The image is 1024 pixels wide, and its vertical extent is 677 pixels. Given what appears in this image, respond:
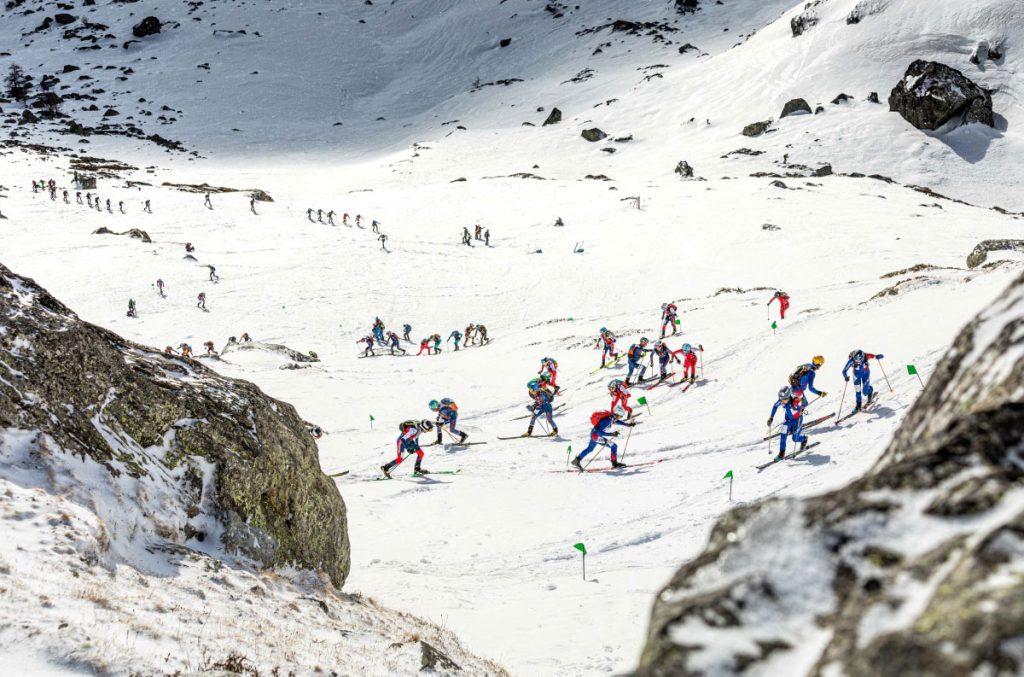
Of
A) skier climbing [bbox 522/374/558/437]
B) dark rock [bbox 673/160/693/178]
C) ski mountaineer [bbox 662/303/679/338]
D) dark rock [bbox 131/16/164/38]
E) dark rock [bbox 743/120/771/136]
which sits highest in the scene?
dark rock [bbox 131/16/164/38]

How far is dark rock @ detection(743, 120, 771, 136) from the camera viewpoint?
233 feet

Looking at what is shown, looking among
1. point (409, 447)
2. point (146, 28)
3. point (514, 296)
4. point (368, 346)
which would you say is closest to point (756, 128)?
point (514, 296)

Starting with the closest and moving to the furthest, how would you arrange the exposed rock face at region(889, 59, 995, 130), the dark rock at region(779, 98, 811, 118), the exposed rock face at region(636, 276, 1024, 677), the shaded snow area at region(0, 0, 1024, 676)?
the exposed rock face at region(636, 276, 1024, 677)
the shaded snow area at region(0, 0, 1024, 676)
the exposed rock face at region(889, 59, 995, 130)
the dark rock at region(779, 98, 811, 118)

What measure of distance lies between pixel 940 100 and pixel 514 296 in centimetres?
5443

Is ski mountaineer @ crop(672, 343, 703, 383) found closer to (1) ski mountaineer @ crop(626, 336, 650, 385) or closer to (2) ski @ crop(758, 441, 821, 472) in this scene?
(1) ski mountaineer @ crop(626, 336, 650, 385)

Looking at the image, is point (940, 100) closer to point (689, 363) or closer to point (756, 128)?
point (756, 128)

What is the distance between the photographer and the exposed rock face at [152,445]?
25.5 ft

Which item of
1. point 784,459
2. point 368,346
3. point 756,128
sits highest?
point 756,128

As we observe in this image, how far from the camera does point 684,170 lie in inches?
2456

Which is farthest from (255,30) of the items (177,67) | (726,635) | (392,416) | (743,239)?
(726,635)

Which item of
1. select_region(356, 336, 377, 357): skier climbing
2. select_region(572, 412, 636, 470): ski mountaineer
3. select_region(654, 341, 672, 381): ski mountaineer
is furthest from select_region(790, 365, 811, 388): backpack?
select_region(356, 336, 377, 357): skier climbing

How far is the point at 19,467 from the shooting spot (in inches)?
294

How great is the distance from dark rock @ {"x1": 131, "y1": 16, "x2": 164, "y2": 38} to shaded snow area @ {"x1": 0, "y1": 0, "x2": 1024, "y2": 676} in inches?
547

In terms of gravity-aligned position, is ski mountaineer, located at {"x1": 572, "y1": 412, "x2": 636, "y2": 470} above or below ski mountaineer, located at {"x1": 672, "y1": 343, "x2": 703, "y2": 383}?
below
